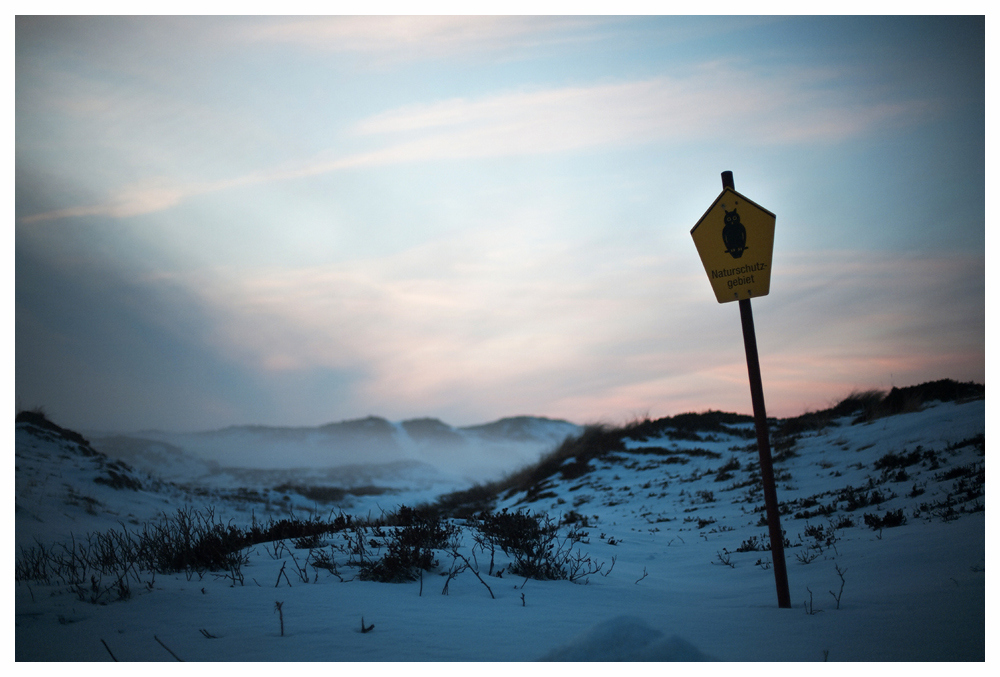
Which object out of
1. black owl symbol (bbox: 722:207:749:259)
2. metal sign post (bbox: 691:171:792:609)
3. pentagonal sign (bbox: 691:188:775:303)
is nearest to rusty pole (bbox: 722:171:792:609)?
metal sign post (bbox: 691:171:792:609)

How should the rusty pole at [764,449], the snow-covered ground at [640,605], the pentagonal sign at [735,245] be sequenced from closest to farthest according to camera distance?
the snow-covered ground at [640,605], the rusty pole at [764,449], the pentagonal sign at [735,245]

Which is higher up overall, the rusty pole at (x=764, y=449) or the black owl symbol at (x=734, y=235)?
the black owl symbol at (x=734, y=235)

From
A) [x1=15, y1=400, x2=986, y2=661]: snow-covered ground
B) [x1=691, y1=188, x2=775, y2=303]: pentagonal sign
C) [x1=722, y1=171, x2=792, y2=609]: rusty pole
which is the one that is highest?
[x1=691, y1=188, x2=775, y2=303]: pentagonal sign

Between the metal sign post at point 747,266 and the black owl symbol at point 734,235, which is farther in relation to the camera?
the black owl symbol at point 734,235

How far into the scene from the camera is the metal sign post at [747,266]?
3.44 meters

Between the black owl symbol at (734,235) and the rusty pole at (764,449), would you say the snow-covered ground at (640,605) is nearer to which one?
the rusty pole at (764,449)

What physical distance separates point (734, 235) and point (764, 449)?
5.24ft

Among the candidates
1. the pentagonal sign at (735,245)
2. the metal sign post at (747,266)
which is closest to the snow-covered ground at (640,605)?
the metal sign post at (747,266)

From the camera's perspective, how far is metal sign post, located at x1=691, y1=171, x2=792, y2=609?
11.3ft

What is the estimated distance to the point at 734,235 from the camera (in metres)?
3.57

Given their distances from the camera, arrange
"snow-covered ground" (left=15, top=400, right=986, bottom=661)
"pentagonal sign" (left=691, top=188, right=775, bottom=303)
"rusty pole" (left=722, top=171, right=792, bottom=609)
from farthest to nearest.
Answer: "pentagonal sign" (left=691, top=188, right=775, bottom=303) → "rusty pole" (left=722, top=171, right=792, bottom=609) → "snow-covered ground" (left=15, top=400, right=986, bottom=661)

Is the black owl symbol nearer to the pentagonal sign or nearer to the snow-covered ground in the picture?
the pentagonal sign

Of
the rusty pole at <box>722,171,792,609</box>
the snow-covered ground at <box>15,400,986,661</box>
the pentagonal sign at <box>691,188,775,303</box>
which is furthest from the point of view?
the pentagonal sign at <box>691,188,775,303</box>

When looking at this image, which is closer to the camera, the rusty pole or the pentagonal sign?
the rusty pole
